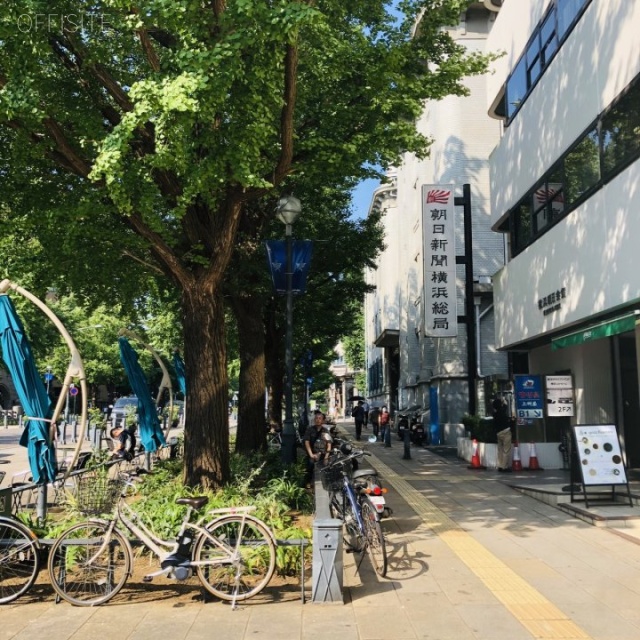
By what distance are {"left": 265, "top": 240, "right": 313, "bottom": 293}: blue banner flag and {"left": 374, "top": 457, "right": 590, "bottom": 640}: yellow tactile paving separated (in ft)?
14.2

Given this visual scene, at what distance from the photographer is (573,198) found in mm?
12781

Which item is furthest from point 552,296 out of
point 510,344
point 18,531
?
Result: point 18,531

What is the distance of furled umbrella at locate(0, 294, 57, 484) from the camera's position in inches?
288

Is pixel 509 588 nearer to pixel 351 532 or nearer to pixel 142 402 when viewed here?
pixel 351 532

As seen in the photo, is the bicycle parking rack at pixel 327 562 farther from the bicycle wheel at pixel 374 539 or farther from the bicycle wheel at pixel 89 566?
the bicycle wheel at pixel 89 566

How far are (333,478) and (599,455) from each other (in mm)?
4702

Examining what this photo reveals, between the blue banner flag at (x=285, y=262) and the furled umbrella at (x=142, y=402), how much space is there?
3834 mm

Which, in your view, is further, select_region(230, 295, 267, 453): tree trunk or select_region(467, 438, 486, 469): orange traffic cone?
select_region(467, 438, 486, 469): orange traffic cone

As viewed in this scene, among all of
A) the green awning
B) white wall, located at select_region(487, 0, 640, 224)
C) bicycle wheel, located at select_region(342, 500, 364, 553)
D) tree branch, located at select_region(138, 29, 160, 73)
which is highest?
white wall, located at select_region(487, 0, 640, 224)

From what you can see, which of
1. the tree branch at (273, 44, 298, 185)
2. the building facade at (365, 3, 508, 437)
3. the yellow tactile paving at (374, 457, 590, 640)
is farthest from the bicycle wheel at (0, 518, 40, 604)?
the building facade at (365, 3, 508, 437)

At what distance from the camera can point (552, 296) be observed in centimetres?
1377

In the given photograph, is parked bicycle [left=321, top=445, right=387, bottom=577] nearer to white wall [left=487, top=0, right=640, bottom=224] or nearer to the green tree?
the green tree

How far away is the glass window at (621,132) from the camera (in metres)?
10.0

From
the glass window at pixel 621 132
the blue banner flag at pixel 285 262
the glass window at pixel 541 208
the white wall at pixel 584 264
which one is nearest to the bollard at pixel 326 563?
the blue banner flag at pixel 285 262
